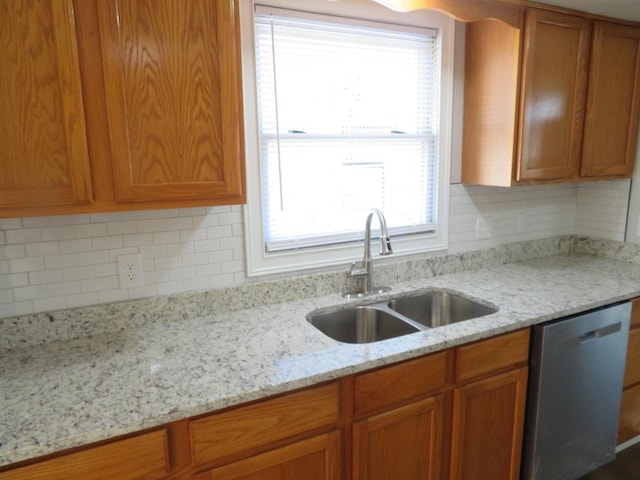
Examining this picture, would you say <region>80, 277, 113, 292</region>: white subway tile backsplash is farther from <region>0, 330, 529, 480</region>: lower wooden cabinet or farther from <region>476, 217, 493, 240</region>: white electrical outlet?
<region>476, 217, 493, 240</region>: white electrical outlet

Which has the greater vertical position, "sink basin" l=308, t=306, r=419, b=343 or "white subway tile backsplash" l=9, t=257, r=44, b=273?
"white subway tile backsplash" l=9, t=257, r=44, b=273

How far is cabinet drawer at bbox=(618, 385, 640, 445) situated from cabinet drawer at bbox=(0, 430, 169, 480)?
2.17m

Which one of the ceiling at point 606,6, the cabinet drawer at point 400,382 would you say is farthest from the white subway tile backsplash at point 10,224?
the ceiling at point 606,6

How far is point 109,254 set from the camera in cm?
160

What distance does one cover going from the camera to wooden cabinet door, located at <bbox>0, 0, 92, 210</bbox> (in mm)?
1115

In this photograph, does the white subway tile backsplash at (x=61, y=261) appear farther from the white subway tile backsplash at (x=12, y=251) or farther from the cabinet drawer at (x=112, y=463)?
the cabinet drawer at (x=112, y=463)

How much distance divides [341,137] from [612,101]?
147 centimetres

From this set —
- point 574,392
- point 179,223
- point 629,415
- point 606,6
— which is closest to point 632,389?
point 629,415

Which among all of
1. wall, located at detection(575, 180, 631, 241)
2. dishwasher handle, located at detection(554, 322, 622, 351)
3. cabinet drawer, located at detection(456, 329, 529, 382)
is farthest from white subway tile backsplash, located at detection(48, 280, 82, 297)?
wall, located at detection(575, 180, 631, 241)

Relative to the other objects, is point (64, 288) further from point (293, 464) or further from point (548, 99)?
point (548, 99)

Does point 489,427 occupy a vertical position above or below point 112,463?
below

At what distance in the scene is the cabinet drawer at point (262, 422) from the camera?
1.19 m

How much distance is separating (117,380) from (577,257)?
2.57 meters

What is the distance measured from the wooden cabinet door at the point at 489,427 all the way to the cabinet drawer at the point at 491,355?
4 centimetres
